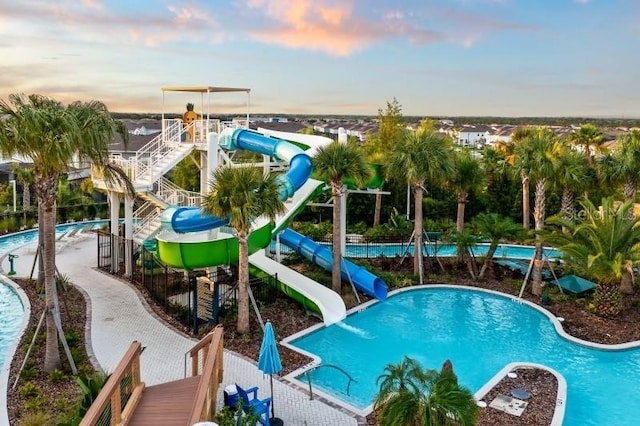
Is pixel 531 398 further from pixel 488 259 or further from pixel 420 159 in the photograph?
pixel 488 259

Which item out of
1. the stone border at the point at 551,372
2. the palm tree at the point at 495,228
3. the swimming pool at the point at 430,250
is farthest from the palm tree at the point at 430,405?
the swimming pool at the point at 430,250

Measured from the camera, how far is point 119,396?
25.2 feet

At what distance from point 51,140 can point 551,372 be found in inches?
505

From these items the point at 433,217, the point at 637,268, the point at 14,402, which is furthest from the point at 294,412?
the point at 433,217

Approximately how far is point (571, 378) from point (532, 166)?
8.28m

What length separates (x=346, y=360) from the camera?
14.7m

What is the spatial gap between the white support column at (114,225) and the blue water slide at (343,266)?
6.70 m

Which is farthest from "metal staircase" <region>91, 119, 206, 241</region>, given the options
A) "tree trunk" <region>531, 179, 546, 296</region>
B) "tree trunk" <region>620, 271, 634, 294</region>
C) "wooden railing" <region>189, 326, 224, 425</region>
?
"tree trunk" <region>620, 271, 634, 294</region>

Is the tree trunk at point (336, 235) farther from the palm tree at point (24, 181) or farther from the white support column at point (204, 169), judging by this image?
the palm tree at point (24, 181)

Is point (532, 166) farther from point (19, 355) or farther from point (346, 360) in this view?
point (19, 355)

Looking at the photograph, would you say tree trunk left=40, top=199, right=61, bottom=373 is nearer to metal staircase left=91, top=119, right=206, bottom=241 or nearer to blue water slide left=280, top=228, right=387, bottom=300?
metal staircase left=91, top=119, right=206, bottom=241

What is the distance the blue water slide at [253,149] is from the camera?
14891 millimetres

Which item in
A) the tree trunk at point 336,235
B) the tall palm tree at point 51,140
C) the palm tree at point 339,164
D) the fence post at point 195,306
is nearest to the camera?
the tall palm tree at point 51,140

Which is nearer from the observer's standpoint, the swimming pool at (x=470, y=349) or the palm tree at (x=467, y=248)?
the swimming pool at (x=470, y=349)
